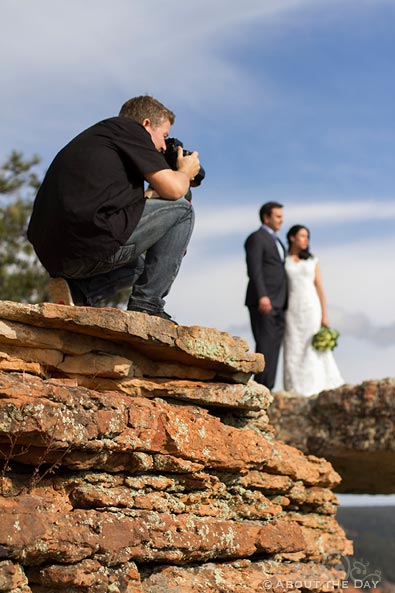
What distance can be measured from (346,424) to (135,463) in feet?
21.2

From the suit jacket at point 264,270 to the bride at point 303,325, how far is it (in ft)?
1.63

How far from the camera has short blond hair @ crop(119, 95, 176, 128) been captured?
7348 millimetres

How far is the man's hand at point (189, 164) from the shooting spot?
24.1 feet

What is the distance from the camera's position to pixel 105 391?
22.3 ft

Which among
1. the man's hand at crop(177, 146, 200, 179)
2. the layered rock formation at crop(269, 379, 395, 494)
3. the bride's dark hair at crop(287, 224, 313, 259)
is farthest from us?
the bride's dark hair at crop(287, 224, 313, 259)

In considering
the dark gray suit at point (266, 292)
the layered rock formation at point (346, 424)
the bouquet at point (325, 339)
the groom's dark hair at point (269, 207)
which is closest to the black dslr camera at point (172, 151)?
the dark gray suit at point (266, 292)

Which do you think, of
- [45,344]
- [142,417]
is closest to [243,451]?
[142,417]

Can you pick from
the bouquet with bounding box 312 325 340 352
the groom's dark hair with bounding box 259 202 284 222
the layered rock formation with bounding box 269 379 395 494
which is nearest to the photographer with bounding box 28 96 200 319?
the groom's dark hair with bounding box 259 202 284 222

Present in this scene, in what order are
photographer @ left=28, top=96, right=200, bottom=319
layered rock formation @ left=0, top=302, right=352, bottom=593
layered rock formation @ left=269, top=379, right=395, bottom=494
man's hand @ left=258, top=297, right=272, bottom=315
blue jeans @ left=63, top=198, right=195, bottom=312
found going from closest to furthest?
layered rock formation @ left=0, top=302, right=352, bottom=593, photographer @ left=28, top=96, right=200, bottom=319, blue jeans @ left=63, top=198, right=195, bottom=312, layered rock formation @ left=269, top=379, right=395, bottom=494, man's hand @ left=258, top=297, right=272, bottom=315

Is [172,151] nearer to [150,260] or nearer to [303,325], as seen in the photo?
[150,260]

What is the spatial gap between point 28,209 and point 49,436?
15091mm

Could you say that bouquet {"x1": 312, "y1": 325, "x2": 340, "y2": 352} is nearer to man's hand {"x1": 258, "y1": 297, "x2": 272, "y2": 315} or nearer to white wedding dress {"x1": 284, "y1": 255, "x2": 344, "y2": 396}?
white wedding dress {"x1": 284, "y1": 255, "x2": 344, "y2": 396}

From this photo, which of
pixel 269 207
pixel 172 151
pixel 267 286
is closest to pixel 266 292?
pixel 267 286

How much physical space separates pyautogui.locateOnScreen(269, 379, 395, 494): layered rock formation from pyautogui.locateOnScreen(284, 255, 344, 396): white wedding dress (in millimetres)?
580
